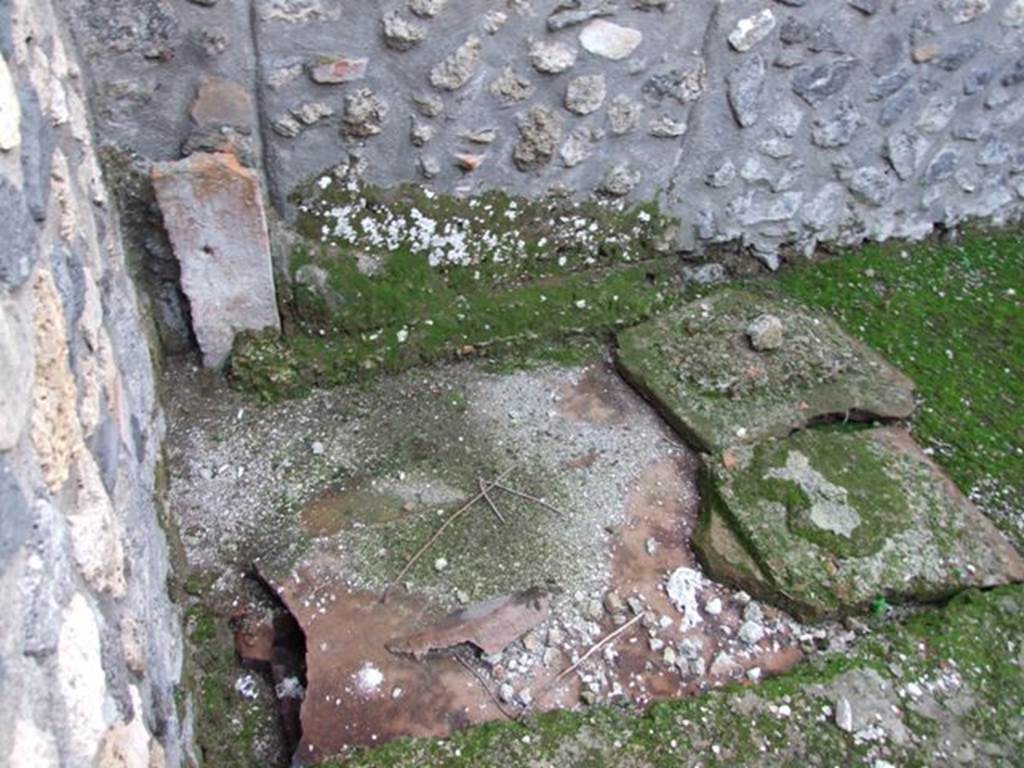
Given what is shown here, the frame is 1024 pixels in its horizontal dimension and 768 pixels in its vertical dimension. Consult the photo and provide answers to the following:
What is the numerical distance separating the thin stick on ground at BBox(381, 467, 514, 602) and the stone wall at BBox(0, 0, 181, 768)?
0.53m

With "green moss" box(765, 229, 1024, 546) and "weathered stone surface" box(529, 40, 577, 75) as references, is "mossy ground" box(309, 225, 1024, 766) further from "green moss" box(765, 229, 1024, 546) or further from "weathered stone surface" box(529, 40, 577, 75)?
"weathered stone surface" box(529, 40, 577, 75)

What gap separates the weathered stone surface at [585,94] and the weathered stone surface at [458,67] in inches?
12.6

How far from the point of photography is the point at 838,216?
11.3 feet

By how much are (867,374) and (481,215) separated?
1.37 m

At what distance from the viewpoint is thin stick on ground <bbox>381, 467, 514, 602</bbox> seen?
231 cm

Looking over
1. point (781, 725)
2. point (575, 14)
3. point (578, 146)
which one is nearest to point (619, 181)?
point (578, 146)

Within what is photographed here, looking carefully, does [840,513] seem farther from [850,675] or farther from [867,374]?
[867,374]

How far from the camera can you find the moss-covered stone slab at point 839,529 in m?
2.36

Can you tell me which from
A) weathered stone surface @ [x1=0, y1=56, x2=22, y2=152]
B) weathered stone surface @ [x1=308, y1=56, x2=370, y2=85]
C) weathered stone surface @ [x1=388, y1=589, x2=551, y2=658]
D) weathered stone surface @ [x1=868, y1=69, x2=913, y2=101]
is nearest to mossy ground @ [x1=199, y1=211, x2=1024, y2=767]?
weathered stone surface @ [x1=388, y1=589, x2=551, y2=658]

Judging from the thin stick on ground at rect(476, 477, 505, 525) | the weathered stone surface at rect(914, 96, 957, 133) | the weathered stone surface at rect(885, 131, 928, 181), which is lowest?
the thin stick on ground at rect(476, 477, 505, 525)

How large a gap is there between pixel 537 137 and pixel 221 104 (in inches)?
36.9

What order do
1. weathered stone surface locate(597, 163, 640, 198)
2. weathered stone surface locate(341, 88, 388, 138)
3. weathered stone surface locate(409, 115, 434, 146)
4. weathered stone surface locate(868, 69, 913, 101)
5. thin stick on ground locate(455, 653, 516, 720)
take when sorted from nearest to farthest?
thin stick on ground locate(455, 653, 516, 720)
weathered stone surface locate(341, 88, 388, 138)
weathered stone surface locate(409, 115, 434, 146)
weathered stone surface locate(597, 163, 640, 198)
weathered stone surface locate(868, 69, 913, 101)

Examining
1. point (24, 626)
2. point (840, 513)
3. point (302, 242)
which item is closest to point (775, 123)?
point (840, 513)

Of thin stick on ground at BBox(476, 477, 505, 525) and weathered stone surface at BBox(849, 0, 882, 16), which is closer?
thin stick on ground at BBox(476, 477, 505, 525)
